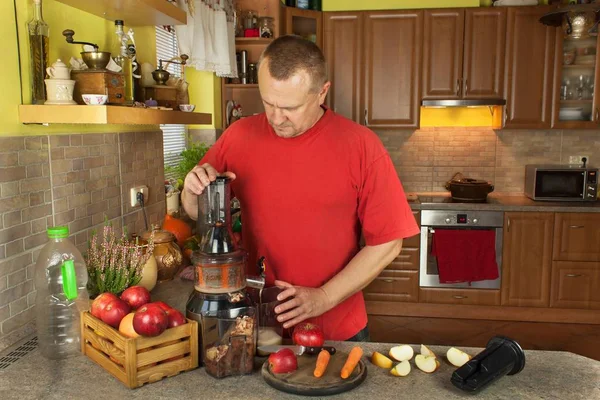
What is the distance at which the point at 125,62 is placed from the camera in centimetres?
206

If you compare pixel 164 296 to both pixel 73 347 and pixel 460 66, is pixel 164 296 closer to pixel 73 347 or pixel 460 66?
pixel 73 347

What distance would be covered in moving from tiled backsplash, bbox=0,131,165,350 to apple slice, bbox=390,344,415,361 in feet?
3.64

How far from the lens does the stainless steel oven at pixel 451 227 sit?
4387 mm

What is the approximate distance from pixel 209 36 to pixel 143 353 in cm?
256

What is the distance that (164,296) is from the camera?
2098 millimetres

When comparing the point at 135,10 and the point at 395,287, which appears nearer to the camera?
the point at 135,10

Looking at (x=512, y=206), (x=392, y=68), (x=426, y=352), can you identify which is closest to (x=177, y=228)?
(x=426, y=352)

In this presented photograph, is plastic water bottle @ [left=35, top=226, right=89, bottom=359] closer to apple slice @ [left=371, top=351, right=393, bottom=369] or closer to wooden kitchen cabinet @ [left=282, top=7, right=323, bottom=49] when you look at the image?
apple slice @ [left=371, top=351, right=393, bottom=369]

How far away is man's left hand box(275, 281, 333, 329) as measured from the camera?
1596mm

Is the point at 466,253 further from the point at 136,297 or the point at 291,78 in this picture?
the point at 136,297

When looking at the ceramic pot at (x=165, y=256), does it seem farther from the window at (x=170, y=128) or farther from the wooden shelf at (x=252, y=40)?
the wooden shelf at (x=252, y=40)

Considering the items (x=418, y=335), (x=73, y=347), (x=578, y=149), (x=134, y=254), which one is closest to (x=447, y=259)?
(x=418, y=335)

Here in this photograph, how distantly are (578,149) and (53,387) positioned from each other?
15.5 feet

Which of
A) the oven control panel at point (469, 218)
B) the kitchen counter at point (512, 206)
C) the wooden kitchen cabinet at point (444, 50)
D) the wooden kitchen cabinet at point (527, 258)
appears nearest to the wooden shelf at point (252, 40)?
the wooden kitchen cabinet at point (444, 50)
